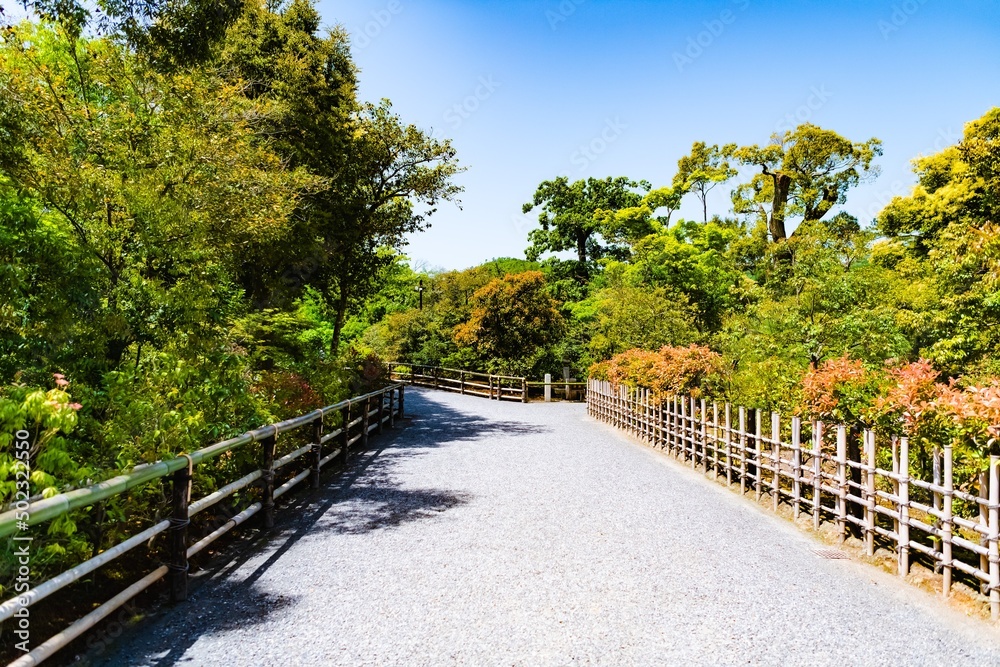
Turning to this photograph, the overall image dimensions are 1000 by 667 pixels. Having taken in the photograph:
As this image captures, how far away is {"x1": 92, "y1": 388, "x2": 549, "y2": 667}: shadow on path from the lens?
3.40 meters

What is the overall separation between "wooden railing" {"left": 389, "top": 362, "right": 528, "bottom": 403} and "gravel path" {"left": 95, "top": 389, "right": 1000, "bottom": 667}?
16.3 metres

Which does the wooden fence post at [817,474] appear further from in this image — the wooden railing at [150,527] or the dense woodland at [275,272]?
the wooden railing at [150,527]

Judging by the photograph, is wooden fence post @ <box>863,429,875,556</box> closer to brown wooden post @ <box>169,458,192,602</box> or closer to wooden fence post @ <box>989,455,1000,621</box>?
wooden fence post @ <box>989,455,1000,621</box>

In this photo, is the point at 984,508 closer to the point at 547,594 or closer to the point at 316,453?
the point at 547,594

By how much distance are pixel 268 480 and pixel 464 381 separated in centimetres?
2118

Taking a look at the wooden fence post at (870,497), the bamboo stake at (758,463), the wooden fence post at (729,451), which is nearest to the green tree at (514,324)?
the wooden fence post at (729,451)

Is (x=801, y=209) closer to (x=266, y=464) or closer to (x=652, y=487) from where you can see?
(x=652, y=487)

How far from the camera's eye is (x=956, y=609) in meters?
4.06

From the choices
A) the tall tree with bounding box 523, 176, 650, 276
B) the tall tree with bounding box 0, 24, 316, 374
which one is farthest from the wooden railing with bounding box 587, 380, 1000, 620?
the tall tree with bounding box 523, 176, 650, 276

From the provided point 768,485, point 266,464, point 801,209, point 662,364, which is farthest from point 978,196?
point 266,464

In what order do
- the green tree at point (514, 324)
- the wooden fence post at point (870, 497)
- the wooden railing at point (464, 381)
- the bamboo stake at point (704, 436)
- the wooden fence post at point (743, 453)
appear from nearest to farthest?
the wooden fence post at point (870, 497) < the wooden fence post at point (743, 453) < the bamboo stake at point (704, 436) < the wooden railing at point (464, 381) < the green tree at point (514, 324)

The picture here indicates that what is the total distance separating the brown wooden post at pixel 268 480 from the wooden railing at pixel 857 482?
540 centimetres

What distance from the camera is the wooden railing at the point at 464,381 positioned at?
79.3 feet

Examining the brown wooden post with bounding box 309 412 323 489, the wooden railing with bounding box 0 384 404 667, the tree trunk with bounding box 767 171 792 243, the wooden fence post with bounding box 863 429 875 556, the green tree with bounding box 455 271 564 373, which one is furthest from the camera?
the tree trunk with bounding box 767 171 792 243
